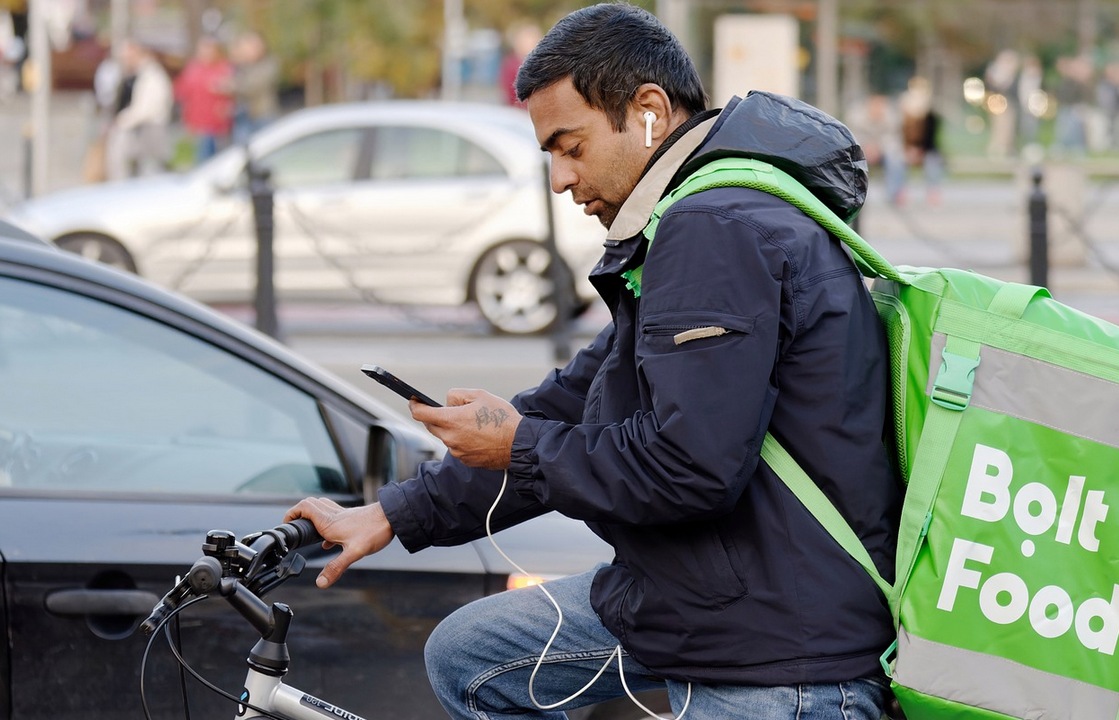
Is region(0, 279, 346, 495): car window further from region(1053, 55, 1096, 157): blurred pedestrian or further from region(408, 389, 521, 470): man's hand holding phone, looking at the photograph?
region(1053, 55, 1096, 157): blurred pedestrian

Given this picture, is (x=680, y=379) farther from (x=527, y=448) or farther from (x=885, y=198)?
(x=885, y=198)

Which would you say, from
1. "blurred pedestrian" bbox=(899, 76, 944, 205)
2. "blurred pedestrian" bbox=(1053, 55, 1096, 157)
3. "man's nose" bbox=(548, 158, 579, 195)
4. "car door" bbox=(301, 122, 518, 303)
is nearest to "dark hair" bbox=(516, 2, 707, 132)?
"man's nose" bbox=(548, 158, 579, 195)

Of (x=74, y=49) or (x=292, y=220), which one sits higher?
(x=74, y=49)

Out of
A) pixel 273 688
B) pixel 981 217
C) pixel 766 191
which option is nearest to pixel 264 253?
pixel 273 688

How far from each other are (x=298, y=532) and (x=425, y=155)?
31.8 ft

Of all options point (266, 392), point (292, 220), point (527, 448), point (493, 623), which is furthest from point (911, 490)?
point (292, 220)

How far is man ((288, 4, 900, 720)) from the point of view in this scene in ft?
6.73

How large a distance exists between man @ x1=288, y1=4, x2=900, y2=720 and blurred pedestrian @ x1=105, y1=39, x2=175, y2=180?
690 inches

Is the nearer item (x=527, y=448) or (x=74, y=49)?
(x=527, y=448)

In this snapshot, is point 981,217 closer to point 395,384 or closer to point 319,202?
point 319,202

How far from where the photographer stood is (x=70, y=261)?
3.11 metres

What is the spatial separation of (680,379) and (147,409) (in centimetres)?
183

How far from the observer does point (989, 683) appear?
2.11m

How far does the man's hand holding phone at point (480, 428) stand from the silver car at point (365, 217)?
9198mm
